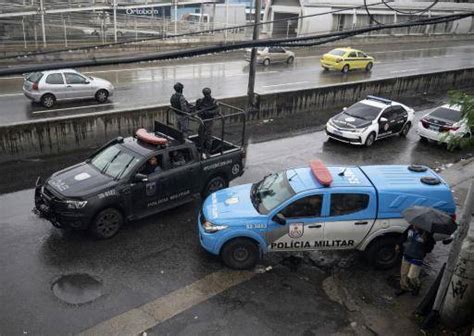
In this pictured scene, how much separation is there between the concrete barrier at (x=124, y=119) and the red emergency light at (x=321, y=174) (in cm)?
862

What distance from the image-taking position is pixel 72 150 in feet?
48.5

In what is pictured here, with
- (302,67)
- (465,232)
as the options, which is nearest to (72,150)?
(465,232)

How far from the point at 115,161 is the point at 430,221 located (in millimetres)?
6444

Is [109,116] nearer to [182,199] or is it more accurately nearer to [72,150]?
[72,150]

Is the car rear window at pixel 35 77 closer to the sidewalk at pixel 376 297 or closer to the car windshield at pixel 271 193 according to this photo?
the car windshield at pixel 271 193

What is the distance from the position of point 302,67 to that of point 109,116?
2026 cm

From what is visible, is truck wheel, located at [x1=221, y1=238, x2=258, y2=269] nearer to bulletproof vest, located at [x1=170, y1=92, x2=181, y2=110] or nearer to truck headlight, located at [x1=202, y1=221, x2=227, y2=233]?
→ truck headlight, located at [x1=202, y1=221, x2=227, y2=233]

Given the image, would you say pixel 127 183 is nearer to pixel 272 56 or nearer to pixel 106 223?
pixel 106 223

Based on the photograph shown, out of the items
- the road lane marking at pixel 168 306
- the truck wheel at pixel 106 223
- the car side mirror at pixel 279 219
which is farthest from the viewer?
the truck wheel at pixel 106 223

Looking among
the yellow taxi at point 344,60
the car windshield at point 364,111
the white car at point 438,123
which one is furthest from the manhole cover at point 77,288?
the yellow taxi at point 344,60

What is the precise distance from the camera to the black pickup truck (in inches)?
358

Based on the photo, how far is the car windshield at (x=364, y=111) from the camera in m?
17.0

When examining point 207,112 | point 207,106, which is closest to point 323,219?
point 207,112

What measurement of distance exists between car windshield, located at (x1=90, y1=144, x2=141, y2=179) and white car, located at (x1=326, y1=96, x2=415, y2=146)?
884 cm
